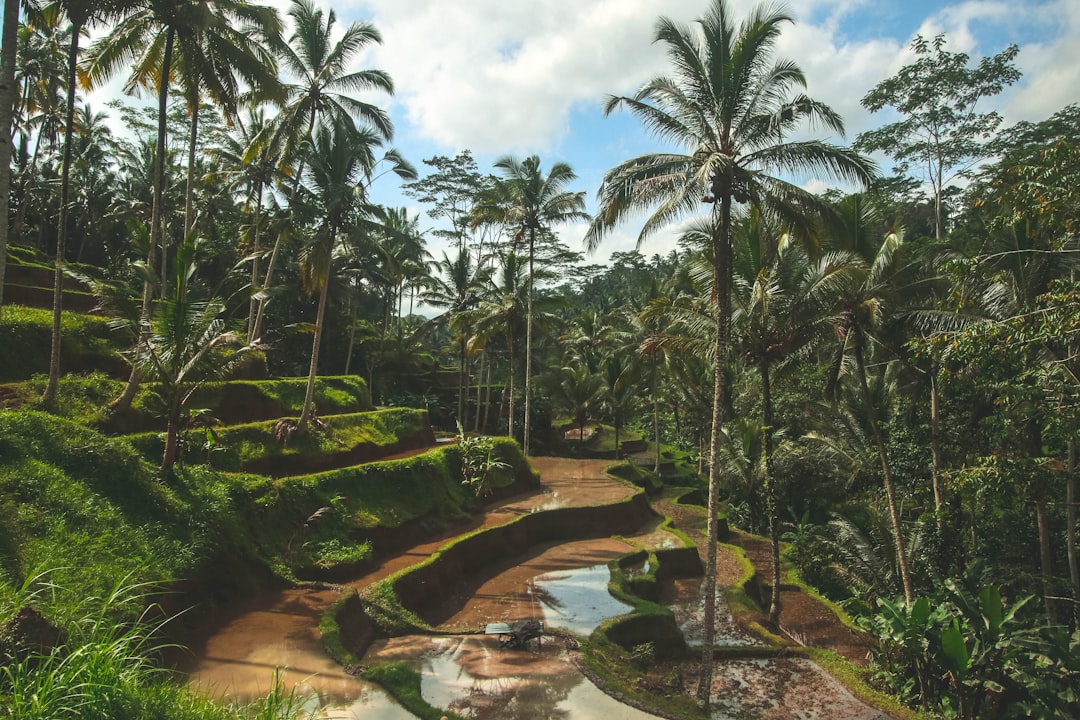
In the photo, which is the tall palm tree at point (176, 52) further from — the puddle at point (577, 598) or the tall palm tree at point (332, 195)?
the puddle at point (577, 598)

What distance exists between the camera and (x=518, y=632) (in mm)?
9281

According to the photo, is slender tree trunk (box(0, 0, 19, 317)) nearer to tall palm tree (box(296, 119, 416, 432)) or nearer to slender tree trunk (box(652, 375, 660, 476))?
tall palm tree (box(296, 119, 416, 432))

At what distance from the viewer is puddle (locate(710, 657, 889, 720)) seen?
9.48 meters

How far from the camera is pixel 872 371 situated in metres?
19.9

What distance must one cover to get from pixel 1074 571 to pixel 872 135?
68.0 feet

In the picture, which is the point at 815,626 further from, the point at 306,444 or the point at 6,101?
the point at 6,101

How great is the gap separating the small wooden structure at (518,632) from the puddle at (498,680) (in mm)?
120

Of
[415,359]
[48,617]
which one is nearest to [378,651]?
[48,617]

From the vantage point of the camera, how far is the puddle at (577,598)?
1116cm

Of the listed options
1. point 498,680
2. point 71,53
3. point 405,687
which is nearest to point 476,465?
point 498,680

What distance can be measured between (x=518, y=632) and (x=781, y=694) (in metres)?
4.39

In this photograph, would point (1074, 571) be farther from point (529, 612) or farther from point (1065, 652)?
point (529, 612)

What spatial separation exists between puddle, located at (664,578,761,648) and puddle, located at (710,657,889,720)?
2.93ft

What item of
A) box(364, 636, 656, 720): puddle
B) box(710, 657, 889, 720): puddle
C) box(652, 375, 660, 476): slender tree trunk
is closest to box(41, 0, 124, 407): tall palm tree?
box(364, 636, 656, 720): puddle
